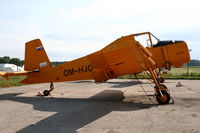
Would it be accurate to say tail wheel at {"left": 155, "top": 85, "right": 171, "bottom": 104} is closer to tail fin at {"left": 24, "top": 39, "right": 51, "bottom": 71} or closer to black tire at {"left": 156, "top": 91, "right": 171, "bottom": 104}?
black tire at {"left": 156, "top": 91, "right": 171, "bottom": 104}

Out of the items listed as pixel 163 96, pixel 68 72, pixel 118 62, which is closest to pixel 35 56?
pixel 68 72

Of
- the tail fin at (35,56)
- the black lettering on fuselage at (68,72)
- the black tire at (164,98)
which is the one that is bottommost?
the black tire at (164,98)

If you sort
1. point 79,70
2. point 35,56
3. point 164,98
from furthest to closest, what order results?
point 35,56, point 79,70, point 164,98

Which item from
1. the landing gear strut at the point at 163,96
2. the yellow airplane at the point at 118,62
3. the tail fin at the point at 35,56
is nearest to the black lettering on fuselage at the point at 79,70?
the yellow airplane at the point at 118,62

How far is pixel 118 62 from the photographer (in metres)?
7.88

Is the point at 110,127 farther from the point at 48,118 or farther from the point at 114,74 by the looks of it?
the point at 114,74

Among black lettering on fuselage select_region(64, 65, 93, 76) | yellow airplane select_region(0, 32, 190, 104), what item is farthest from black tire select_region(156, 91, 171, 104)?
black lettering on fuselage select_region(64, 65, 93, 76)

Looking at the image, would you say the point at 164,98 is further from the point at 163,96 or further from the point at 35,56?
the point at 35,56

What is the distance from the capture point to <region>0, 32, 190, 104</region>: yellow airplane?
733 centimetres

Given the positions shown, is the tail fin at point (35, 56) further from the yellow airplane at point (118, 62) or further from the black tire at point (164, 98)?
the black tire at point (164, 98)

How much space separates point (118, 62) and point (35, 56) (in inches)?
209

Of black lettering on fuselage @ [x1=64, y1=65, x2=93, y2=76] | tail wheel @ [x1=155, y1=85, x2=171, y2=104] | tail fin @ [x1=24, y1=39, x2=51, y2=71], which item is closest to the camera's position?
tail wheel @ [x1=155, y1=85, x2=171, y2=104]

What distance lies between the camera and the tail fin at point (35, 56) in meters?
10.5

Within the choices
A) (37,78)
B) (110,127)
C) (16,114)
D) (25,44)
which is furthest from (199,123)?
(25,44)
